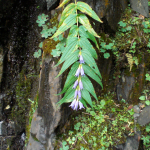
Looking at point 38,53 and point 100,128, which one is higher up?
point 38,53

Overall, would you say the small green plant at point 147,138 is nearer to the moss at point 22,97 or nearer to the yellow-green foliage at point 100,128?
the yellow-green foliage at point 100,128

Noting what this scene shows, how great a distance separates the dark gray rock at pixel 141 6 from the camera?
318 centimetres

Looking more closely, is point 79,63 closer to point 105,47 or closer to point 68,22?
point 68,22

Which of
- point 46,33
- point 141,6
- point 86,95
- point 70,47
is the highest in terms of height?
point 141,6

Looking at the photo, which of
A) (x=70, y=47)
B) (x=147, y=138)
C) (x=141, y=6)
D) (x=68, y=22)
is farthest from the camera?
(x=141, y=6)

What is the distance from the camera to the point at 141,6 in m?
3.22

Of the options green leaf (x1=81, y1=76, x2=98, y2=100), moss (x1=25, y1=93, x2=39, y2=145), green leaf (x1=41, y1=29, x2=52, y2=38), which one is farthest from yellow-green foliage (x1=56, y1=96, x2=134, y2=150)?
green leaf (x1=41, y1=29, x2=52, y2=38)

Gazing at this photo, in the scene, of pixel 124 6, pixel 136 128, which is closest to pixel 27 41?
pixel 124 6

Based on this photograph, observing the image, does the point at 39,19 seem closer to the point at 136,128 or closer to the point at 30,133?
the point at 30,133

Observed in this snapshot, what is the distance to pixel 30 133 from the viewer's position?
282 centimetres

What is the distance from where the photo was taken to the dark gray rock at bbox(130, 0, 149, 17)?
10.4 ft

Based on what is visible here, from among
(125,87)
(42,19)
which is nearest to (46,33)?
(42,19)

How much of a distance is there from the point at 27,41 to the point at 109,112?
2.33 metres

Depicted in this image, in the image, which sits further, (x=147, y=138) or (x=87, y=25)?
(x=147, y=138)
